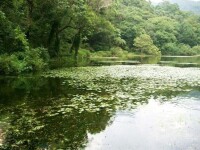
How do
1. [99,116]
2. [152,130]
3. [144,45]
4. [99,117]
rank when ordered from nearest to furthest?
[152,130], [99,117], [99,116], [144,45]

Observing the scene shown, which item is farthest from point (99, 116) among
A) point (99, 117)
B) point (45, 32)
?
point (45, 32)

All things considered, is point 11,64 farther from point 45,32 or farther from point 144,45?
point 144,45

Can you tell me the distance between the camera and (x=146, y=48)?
9588 centimetres

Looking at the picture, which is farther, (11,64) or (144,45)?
(144,45)

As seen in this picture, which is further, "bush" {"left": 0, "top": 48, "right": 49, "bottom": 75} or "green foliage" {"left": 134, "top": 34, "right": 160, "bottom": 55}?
"green foliage" {"left": 134, "top": 34, "right": 160, "bottom": 55}

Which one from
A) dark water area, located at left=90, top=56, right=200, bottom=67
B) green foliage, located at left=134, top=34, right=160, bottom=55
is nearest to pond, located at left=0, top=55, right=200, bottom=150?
dark water area, located at left=90, top=56, right=200, bottom=67

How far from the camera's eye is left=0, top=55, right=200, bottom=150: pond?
10578 mm

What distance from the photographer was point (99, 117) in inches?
547

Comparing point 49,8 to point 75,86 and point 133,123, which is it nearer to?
point 75,86

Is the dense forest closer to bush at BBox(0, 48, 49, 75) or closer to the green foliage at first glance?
bush at BBox(0, 48, 49, 75)

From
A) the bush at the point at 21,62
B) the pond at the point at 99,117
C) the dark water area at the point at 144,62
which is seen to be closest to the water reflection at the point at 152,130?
the pond at the point at 99,117

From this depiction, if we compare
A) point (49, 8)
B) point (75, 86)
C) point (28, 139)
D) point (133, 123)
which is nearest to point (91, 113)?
point (133, 123)

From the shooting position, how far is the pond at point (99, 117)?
10.6m

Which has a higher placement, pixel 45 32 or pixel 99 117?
pixel 45 32
